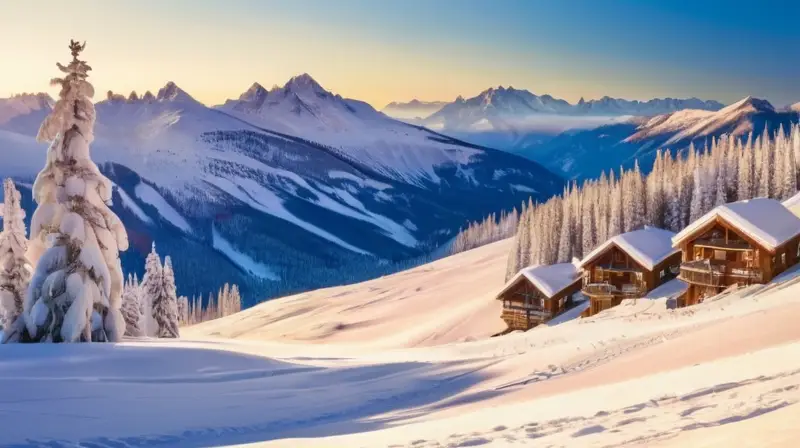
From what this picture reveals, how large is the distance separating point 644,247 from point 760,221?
11820 mm

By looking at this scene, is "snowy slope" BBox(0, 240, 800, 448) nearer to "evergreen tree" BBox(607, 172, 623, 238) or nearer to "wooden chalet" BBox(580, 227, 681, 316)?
"wooden chalet" BBox(580, 227, 681, 316)

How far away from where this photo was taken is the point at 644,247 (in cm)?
5294

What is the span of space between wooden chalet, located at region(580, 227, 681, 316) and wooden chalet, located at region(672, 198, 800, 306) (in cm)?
639

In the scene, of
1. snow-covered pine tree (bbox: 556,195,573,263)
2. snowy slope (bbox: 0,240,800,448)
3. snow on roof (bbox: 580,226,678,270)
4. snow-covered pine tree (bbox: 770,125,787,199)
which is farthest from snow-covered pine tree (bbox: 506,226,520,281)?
snowy slope (bbox: 0,240,800,448)

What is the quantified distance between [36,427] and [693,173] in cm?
7564

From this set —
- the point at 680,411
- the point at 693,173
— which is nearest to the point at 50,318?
the point at 680,411

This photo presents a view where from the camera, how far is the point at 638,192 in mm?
75750

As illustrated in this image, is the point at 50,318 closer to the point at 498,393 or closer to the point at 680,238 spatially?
the point at 498,393

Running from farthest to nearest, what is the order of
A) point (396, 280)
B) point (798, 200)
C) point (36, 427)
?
point (396, 280) < point (798, 200) < point (36, 427)

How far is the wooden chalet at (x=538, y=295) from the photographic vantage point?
58.5 m

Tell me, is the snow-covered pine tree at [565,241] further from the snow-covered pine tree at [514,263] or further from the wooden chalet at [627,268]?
the wooden chalet at [627,268]

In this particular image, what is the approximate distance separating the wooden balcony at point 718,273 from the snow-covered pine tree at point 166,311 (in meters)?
44.5

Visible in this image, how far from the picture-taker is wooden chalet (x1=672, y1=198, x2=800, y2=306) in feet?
133

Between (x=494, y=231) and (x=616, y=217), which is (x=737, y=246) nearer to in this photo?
(x=616, y=217)
